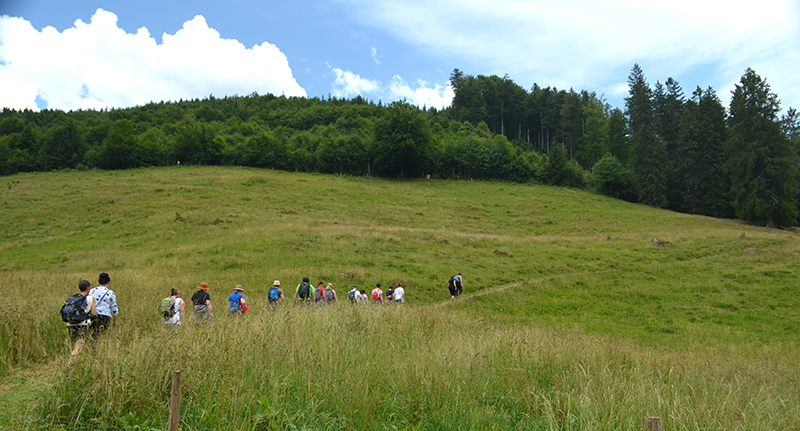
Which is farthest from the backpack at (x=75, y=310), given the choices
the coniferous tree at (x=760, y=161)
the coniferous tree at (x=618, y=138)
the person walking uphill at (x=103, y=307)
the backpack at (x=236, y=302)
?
the coniferous tree at (x=618, y=138)

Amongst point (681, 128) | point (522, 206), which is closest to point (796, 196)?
point (681, 128)

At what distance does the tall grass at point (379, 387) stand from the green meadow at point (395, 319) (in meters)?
0.03

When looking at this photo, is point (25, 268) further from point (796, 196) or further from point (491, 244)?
point (796, 196)

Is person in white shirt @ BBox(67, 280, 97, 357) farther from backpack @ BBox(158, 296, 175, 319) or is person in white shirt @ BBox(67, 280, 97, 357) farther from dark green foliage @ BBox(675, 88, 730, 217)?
dark green foliage @ BBox(675, 88, 730, 217)

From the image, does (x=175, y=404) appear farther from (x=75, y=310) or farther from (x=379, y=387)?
(x=75, y=310)

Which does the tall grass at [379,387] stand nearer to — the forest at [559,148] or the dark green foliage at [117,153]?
the forest at [559,148]

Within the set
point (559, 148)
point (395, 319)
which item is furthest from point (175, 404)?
point (559, 148)

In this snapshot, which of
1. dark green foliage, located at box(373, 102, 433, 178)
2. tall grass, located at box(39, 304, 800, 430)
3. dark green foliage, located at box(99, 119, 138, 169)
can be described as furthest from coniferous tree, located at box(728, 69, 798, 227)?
dark green foliage, located at box(99, 119, 138, 169)

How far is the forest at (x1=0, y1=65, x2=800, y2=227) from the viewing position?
149 feet

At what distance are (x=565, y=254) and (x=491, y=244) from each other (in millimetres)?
5095

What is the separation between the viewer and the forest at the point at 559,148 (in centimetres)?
4534

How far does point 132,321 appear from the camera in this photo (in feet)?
27.0

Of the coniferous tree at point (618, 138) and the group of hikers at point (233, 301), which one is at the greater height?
the coniferous tree at point (618, 138)

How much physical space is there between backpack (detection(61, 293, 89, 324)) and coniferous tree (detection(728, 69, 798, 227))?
58.3m
